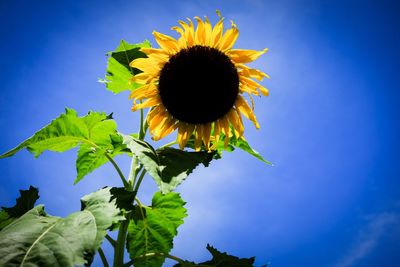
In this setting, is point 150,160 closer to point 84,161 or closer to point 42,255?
point 42,255

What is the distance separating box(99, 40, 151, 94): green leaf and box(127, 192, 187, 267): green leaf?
1184 mm

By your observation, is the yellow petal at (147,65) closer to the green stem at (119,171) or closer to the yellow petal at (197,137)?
the yellow petal at (197,137)

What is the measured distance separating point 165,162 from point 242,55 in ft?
4.55

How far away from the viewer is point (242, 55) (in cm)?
326

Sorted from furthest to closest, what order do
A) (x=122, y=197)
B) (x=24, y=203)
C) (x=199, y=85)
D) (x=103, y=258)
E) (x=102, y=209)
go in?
1. (x=24, y=203)
2. (x=199, y=85)
3. (x=103, y=258)
4. (x=122, y=197)
5. (x=102, y=209)

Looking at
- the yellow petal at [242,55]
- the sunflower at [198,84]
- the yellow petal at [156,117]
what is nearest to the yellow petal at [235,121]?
the sunflower at [198,84]

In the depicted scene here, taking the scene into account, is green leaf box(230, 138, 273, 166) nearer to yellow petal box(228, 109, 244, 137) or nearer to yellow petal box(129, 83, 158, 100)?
yellow petal box(228, 109, 244, 137)

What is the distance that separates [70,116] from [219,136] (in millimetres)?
1356

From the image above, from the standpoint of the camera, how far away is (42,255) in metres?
1.83

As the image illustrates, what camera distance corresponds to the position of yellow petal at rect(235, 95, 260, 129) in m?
3.30

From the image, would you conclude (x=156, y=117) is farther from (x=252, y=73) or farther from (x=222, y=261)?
(x=222, y=261)

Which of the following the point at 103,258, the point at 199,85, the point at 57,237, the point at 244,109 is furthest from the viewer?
the point at 244,109

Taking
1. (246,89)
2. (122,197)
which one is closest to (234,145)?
(246,89)

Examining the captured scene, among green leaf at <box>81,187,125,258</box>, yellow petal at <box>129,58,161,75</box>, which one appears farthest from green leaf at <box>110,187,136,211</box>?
yellow petal at <box>129,58,161,75</box>
